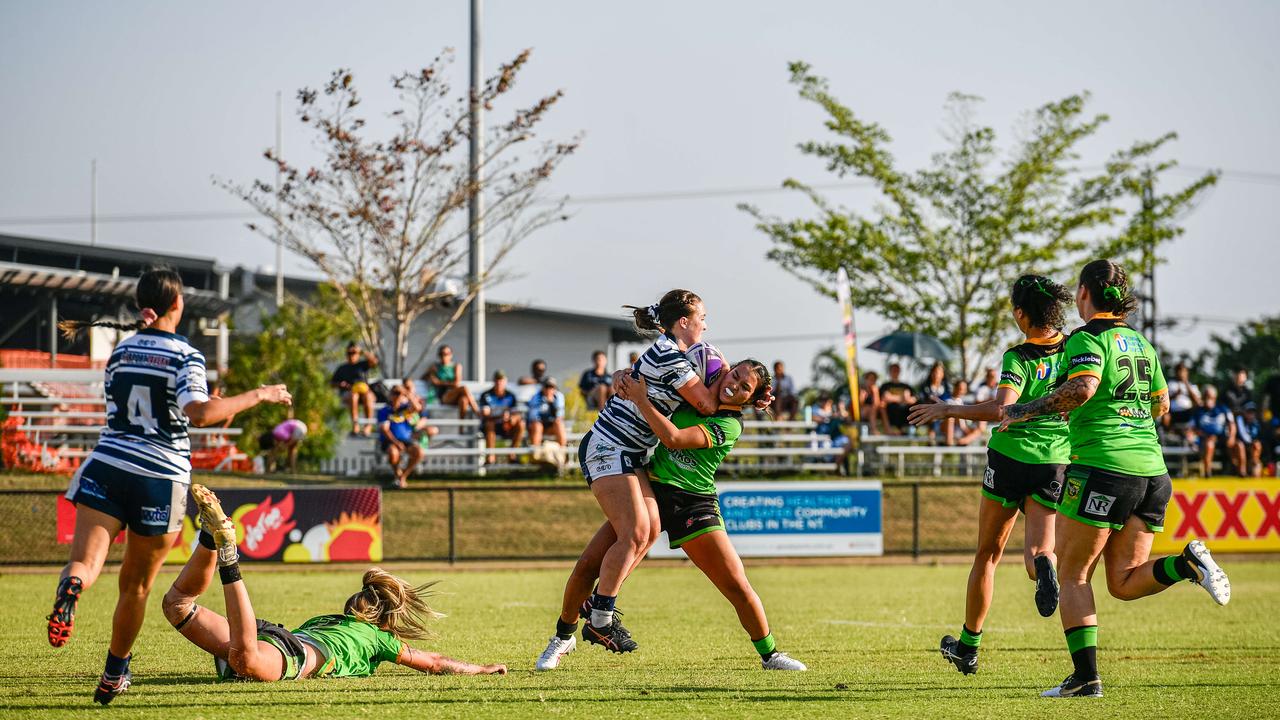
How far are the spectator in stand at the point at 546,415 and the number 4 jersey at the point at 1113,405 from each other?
52.7 feet

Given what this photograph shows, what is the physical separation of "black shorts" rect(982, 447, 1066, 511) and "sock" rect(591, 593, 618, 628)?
6.93 feet

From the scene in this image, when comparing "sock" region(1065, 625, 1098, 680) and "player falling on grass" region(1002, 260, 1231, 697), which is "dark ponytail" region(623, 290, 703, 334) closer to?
"player falling on grass" region(1002, 260, 1231, 697)

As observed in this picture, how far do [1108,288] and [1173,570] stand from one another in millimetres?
1370

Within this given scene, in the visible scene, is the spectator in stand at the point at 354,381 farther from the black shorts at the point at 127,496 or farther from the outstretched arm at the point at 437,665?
the black shorts at the point at 127,496

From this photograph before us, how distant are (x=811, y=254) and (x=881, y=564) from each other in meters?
10.1

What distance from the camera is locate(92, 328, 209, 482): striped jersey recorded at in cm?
534

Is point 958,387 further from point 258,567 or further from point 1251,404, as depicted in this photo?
point 258,567

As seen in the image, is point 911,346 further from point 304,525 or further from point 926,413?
point 926,413

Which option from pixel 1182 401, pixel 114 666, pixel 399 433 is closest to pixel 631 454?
pixel 114 666

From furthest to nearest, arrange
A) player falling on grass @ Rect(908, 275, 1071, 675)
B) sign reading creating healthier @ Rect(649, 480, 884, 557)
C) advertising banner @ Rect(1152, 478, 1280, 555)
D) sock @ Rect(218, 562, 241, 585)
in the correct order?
advertising banner @ Rect(1152, 478, 1280, 555), sign reading creating healthier @ Rect(649, 480, 884, 557), player falling on grass @ Rect(908, 275, 1071, 675), sock @ Rect(218, 562, 241, 585)

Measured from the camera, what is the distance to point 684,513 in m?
6.71

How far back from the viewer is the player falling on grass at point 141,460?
531cm

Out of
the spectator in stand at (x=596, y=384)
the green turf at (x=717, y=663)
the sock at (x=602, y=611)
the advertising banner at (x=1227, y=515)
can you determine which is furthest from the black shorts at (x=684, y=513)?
the spectator in stand at (x=596, y=384)

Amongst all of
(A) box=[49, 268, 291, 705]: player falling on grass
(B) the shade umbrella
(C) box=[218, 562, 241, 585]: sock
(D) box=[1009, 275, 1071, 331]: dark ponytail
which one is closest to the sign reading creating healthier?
(B) the shade umbrella
